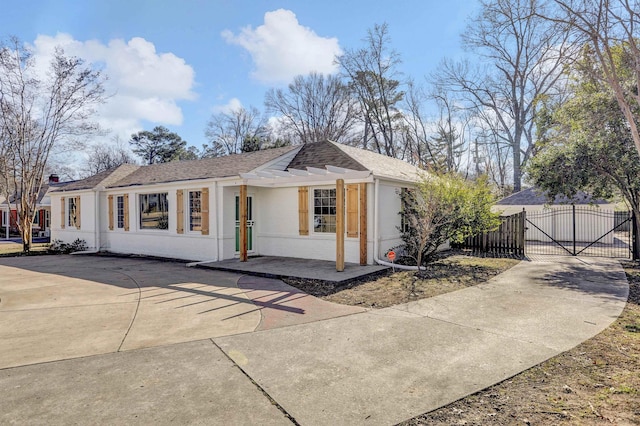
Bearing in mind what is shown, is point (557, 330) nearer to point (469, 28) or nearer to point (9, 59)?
point (469, 28)

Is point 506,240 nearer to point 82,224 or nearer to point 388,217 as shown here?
point 388,217

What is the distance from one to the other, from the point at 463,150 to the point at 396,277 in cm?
2426

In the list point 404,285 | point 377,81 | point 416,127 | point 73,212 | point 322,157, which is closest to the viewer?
point 404,285

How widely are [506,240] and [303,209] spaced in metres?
7.67

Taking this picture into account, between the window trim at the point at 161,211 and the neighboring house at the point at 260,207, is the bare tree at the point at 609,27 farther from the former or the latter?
the window trim at the point at 161,211

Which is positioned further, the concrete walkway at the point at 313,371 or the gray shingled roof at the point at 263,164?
the gray shingled roof at the point at 263,164

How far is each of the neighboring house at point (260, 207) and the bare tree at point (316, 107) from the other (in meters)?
16.1

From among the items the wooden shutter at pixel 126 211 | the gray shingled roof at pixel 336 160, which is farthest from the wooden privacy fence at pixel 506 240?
the wooden shutter at pixel 126 211

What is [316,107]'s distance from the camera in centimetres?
2956

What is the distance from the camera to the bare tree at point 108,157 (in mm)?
37125

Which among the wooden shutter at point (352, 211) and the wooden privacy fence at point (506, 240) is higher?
the wooden shutter at point (352, 211)

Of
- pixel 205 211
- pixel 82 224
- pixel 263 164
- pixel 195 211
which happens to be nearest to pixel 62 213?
pixel 82 224

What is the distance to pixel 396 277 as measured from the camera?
27.7 feet

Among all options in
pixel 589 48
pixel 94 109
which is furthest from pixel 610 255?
pixel 94 109
